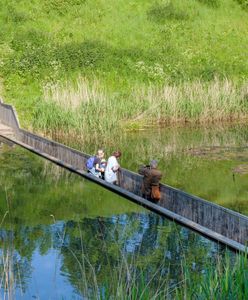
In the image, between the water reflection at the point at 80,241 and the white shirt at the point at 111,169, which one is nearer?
the water reflection at the point at 80,241

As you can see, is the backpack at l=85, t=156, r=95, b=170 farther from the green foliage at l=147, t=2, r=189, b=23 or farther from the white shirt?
the green foliage at l=147, t=2, r=189, b=23

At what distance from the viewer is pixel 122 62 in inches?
1528

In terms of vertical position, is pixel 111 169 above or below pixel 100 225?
above

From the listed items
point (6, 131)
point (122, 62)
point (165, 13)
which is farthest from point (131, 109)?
point (165, 13)

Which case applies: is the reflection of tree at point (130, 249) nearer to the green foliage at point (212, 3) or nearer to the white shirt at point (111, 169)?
the white shirt at point (111, 169)

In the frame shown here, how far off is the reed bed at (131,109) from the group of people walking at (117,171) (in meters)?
8.12

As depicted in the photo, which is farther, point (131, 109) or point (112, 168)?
point (131, 109)

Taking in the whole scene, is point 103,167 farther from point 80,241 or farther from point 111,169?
point 80,241

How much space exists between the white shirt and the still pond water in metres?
0.33

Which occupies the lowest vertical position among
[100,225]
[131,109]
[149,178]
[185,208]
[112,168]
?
[100,225]

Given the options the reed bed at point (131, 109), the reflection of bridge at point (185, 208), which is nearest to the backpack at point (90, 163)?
the reflection of bridge at point (185, 208)

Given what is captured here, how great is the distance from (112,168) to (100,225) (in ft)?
10.8

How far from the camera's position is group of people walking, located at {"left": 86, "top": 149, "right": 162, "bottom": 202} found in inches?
544

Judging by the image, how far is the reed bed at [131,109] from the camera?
25859mm
